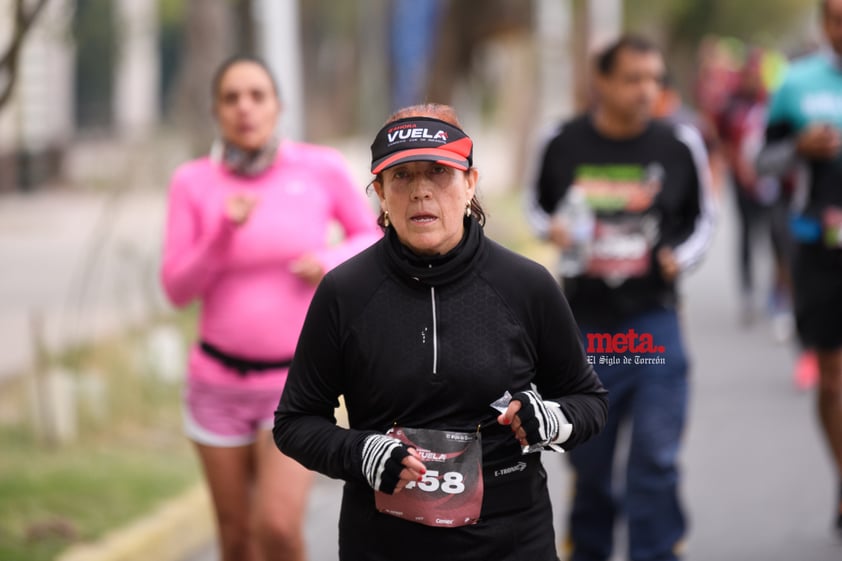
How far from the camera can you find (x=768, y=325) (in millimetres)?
13711

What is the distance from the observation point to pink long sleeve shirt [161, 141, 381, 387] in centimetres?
512

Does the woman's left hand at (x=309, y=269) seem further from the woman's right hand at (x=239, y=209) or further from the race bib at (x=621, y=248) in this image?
the race bib at (x=621, y=248)

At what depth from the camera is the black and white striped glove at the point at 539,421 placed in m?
3.26

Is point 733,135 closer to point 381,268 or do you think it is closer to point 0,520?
point 0,520

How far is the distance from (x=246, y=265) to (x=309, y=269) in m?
0.27

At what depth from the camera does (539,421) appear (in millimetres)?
3262

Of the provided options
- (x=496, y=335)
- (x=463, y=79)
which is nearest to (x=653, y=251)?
(x=496, y=335)

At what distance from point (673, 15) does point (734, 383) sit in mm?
41725

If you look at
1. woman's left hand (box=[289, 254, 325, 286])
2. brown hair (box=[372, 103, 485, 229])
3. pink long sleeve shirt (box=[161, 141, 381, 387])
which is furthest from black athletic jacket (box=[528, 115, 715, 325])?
brown hair (box=[372, 103, 485, 229])

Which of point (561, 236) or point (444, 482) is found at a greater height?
point (561, 236)

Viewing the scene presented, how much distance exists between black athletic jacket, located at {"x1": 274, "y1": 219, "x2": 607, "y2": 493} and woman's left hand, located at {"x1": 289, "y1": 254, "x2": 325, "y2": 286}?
151cm

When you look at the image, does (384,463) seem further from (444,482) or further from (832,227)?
(832,227)

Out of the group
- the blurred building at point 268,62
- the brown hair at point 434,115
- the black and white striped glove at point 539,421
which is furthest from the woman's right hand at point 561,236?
the black and white striped glove at point 539,421

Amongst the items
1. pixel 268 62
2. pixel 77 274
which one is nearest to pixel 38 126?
pixel 77 274
